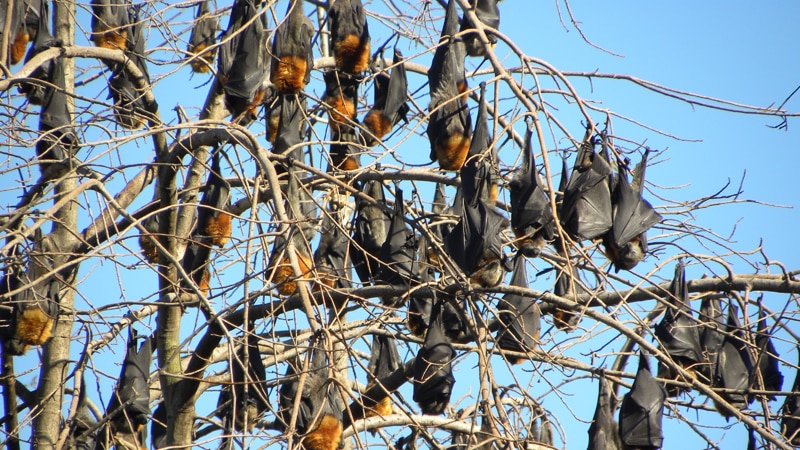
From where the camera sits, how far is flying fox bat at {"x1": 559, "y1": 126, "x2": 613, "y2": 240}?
5355mm

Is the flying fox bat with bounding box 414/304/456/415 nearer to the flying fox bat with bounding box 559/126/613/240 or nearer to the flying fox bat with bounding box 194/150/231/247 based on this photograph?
the flying fox bat with bounding box 559/126/613/240

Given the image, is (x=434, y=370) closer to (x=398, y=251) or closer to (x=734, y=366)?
(x=398, y=251)

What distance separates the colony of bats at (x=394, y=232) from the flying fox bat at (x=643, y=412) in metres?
0.01

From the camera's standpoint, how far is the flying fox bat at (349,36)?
749cm

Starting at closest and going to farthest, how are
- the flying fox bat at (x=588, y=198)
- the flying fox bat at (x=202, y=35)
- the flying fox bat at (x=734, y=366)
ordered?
the flying fox bat at (x=588, y=198), the flying fox bat at (x=734, y=366), the flying fox bat at (x=202, y=35)

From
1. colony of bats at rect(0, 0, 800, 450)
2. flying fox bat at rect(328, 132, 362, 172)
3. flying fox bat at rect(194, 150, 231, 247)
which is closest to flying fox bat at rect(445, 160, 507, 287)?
colony of bats at rect(0, 0, 800, 450)

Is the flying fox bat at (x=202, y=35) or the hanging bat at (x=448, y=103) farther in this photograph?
the flying fox bat at (x=202, y=35)

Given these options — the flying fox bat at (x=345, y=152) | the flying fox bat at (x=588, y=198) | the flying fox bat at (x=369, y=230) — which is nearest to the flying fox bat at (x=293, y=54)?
the flying fox bat at (x=345, y=152)

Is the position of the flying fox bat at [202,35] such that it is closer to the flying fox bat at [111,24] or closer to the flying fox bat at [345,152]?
the flying fox bat at [111,24]

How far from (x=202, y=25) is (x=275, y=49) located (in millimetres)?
2664

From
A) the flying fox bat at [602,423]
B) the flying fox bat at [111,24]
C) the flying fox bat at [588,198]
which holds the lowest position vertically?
the flying fox bat at [602,423]

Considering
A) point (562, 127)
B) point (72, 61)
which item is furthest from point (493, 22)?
point (72, 61)

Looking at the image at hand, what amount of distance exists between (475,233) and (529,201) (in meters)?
0.41

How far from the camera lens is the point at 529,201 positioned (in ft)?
17.1
